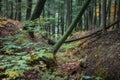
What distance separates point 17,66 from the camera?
411 cm

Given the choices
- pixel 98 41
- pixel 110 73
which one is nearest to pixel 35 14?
pixel 110 73

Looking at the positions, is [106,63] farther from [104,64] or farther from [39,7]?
[39,7]

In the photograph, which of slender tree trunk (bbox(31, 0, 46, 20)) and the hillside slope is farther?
slender tree trunk (bbox(31, 0, 46, 20))

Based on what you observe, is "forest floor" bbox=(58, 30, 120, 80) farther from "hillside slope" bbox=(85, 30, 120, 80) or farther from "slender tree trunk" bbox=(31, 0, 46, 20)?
"slender tree trunk" bbox=(31, 0, 46, 20)

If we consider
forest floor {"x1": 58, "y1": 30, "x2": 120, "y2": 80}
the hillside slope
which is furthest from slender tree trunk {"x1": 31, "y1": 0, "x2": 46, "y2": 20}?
the hillside slope

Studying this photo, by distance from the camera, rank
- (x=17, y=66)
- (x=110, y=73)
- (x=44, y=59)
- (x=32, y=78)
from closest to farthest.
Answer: (x=17, y=66) < (x=32, y=78) < (x=110, y=73) < (x=44, y=59)

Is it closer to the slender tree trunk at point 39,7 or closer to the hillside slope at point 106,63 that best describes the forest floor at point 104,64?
the hillside slope at point 106,63

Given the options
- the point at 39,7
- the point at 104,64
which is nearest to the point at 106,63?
the point at 104,64

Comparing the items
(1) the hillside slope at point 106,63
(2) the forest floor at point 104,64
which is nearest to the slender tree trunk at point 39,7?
(2) the forest floor at point 104,64

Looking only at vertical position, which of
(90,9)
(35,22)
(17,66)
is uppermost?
(35,22)

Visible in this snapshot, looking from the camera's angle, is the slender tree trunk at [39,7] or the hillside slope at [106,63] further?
the slender tree trunk at [39,7]

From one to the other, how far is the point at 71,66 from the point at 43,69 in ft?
5.42

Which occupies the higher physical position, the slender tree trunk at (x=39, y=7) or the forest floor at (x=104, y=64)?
the slender tree trunk at (x=39, y=7)

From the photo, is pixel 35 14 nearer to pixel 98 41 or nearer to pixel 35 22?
pixel 35 22
